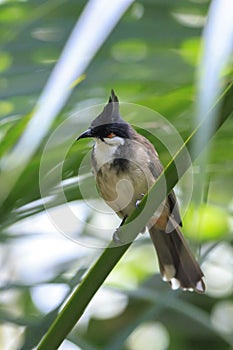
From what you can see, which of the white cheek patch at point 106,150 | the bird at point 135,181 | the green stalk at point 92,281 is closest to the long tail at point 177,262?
the bird at point 135,181

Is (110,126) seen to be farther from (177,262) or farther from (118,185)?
(177,262)

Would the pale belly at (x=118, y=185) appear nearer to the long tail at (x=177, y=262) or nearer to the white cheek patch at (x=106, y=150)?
the white cheek patch at (x=106, y=150)

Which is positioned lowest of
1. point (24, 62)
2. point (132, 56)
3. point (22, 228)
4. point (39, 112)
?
point (22, 228)

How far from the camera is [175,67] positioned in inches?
43.7

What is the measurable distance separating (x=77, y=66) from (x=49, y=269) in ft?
4.35

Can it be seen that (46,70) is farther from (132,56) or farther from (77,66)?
(77,66)

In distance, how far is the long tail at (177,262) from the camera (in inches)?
50.7

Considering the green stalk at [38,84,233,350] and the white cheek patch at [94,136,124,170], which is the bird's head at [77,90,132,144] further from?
the green stalk at [38,84,233,350]

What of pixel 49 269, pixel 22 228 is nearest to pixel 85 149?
pixel 22 228

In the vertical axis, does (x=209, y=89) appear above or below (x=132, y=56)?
above

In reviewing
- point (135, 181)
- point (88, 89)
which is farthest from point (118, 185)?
point (88, 89)

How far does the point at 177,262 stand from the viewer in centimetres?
150

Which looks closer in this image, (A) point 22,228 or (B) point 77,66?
(B) point 77,66

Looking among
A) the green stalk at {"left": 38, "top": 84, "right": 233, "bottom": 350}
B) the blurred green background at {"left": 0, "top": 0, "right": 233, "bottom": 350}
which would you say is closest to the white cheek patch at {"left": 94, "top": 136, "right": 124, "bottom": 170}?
the blurred green background at {"left": 0, "top": 0, "right": 233, "bottom": 350}
